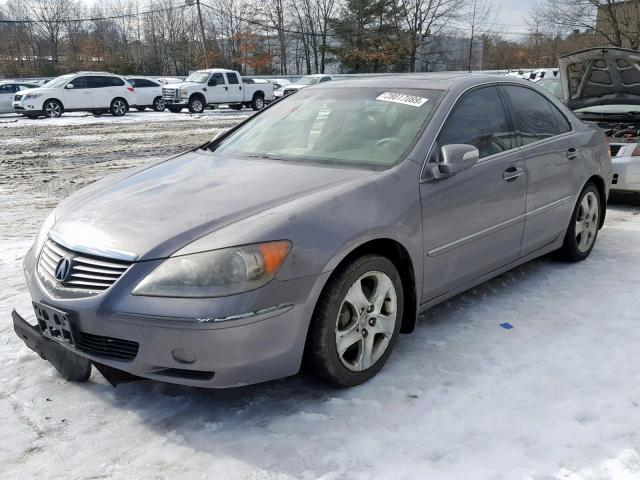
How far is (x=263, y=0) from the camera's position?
60.6 m

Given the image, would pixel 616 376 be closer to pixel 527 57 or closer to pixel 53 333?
pixel 53 333

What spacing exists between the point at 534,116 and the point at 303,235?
2.54 metres

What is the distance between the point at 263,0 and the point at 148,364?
208 feet

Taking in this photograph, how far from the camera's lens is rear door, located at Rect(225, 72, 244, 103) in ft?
87.5

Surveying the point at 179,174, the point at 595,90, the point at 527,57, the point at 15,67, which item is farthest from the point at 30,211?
the point at 527,57

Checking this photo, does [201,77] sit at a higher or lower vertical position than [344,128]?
higher

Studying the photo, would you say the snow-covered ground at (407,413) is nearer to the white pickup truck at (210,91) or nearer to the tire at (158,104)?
the white pickup truck at (210,91)

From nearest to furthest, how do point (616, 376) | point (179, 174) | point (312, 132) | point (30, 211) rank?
point (616, 376) → point (179, 174) → point (312, 132) → point (30, 211)

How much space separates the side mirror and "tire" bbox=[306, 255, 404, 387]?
0.66m

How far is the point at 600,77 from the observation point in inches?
288

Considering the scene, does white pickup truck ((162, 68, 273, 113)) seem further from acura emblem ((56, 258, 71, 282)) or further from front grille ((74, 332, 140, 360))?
front grille ((74, 332, 140, 360))

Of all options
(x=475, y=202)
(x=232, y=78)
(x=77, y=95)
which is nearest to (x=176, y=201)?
(x=475, y=202)

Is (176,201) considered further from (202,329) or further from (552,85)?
(552,85)

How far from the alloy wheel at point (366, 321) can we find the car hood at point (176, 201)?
1.79ft
